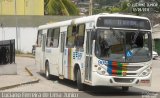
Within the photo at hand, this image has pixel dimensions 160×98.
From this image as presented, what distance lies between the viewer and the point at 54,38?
23.1 m

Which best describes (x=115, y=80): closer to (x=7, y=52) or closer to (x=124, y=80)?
(x=124, y=80)

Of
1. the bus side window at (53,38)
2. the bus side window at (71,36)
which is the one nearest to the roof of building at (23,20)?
the bus side window at (53,38)

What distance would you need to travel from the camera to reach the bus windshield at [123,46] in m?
16.9

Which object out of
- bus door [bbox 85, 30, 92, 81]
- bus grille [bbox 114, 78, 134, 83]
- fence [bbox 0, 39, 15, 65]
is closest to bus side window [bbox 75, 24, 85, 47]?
bus door [bbox 85, 30, 92, 81]

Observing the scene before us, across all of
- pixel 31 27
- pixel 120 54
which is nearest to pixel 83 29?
pixel 120 54

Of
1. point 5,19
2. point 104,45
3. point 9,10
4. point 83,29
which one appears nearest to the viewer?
point 104,45

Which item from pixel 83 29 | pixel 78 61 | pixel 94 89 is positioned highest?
pixel 83 29

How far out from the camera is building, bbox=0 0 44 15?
215 feet

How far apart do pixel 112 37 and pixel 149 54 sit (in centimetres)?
146

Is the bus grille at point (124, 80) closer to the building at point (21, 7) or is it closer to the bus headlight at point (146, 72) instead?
the bus headlight at point (146, 72)

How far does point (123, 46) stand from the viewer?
55.9ft

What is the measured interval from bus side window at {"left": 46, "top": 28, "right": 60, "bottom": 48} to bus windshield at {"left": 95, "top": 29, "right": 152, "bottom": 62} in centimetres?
554

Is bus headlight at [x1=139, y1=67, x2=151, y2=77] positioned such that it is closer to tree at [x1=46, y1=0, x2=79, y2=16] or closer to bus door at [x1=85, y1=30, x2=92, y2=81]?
bus door at [x1=85, y1=30, x2=92, y2=81]

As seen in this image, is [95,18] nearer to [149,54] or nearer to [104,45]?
[104,45]
